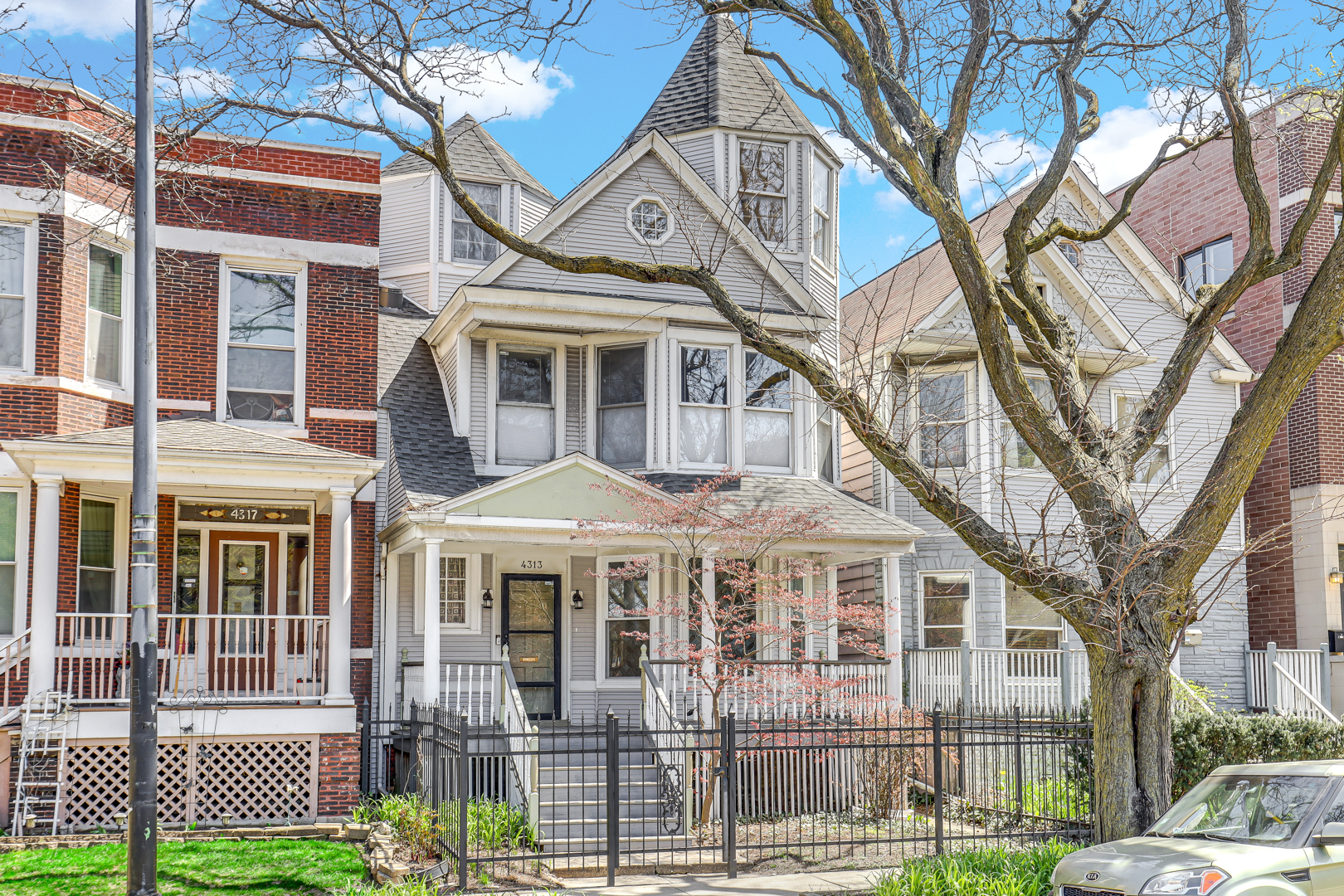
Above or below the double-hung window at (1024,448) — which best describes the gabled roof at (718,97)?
above

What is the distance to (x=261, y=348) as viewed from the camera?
15.4 m

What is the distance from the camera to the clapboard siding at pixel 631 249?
16.8 m

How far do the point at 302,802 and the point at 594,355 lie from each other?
724 cm

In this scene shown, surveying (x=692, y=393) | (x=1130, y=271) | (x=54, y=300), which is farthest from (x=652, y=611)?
(x=1130, y=271)

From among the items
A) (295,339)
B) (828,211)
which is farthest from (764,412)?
(295,339)

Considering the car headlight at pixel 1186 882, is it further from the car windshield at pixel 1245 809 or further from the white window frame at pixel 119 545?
the white window frame at pixel 119 545

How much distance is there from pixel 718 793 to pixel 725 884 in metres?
2.71

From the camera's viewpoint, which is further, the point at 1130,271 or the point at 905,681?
the point at 1130,271

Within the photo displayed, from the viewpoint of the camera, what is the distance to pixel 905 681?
62.0ft

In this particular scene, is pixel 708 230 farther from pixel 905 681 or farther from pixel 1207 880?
pixel 1207 880

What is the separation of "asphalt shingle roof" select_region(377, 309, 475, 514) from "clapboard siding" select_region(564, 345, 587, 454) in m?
1.55

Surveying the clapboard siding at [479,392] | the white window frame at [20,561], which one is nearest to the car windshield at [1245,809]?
the clapboard siding at [479,392]

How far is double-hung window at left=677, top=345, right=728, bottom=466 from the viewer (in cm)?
1697

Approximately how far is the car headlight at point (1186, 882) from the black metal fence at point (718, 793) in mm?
3980
